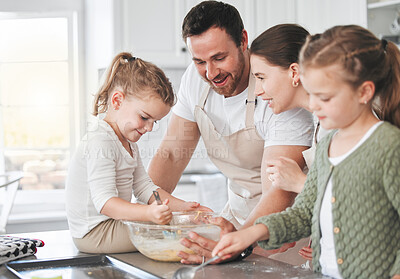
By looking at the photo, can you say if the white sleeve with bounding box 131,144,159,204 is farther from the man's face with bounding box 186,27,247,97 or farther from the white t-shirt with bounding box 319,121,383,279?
the white t-shirt with bounding box 319,121,383,279

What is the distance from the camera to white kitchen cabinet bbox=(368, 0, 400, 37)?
3.58 meters

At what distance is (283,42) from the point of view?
61.5 inches

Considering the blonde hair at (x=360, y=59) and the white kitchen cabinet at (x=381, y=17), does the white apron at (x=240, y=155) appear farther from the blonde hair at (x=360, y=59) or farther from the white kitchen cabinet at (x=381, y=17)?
the white kitchen cabinet at (x=381, y=17)

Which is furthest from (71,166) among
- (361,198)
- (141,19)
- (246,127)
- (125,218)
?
(141,19)

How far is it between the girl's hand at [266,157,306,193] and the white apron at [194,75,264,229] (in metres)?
0.42

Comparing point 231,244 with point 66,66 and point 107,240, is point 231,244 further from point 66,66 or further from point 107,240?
point 66,66

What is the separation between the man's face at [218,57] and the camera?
1763 millimetres

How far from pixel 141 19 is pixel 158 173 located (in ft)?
6.01

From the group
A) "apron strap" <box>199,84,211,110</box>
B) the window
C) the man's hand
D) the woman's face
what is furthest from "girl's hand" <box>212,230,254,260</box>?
the window

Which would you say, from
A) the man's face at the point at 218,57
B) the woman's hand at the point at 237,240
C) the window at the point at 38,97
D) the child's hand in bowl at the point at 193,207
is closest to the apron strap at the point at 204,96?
the man's face at the point at 218,57

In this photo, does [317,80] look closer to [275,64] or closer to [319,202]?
[319,202]

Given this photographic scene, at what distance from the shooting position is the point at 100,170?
1.42m

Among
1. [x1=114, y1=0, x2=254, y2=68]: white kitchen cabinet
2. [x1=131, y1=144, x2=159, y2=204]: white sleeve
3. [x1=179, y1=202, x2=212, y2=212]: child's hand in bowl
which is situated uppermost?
[x1=114, y1=0, x2=254, y2=68]: white kitchen cabinet

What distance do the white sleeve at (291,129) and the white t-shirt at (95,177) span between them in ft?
1.57
